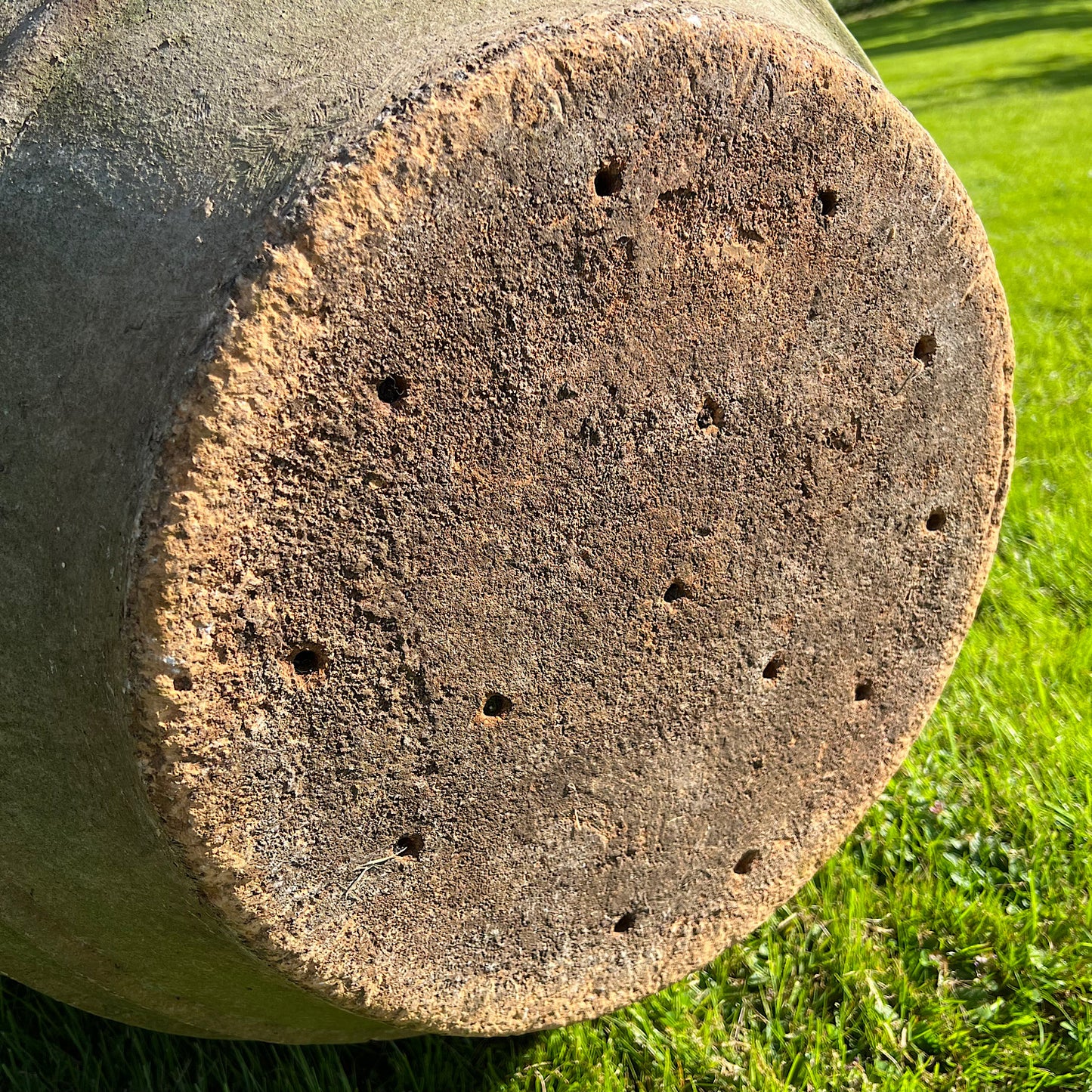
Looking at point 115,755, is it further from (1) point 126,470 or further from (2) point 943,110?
(2) point 943,110

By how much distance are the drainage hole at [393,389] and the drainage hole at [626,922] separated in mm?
883

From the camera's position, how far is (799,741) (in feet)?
6.32

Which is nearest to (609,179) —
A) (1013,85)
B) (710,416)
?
(710,416)

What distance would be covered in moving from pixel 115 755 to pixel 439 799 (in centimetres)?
40

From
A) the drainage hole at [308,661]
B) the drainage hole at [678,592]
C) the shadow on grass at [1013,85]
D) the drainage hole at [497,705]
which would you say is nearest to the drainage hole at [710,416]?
the drainage hole at [678,592]

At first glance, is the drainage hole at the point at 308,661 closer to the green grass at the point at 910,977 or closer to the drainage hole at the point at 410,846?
the drainage hole at the point at 410,846

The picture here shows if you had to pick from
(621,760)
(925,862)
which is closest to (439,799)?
(621,760)

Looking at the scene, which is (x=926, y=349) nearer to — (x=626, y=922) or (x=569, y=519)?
(x=569, y=519)

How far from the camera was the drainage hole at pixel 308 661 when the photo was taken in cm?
139

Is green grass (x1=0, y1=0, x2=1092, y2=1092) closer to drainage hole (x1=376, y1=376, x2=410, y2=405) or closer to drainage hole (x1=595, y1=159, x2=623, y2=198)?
drainage hole (x1=376, y1=376, x2=410, y2=405)

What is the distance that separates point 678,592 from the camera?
1.72 metres

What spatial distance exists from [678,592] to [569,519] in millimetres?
240

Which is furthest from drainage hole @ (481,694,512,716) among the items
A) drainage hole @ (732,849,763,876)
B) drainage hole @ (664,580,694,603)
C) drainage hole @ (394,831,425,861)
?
drainage hole @ (732,849,763,876)

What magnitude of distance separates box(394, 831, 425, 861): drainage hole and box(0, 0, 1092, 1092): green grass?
75cm
